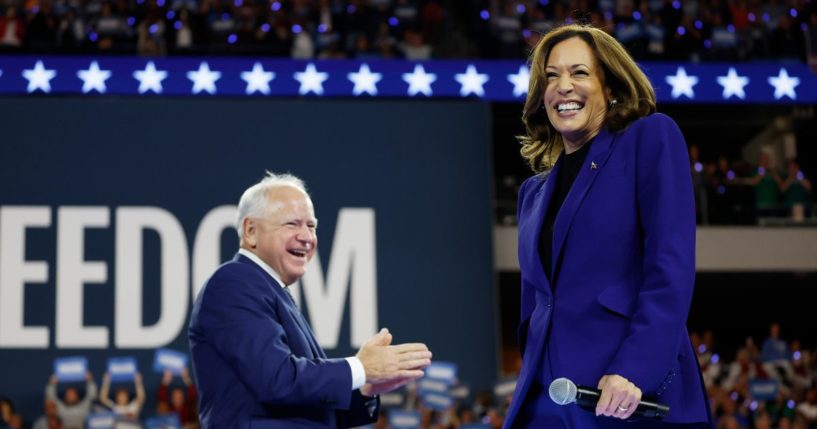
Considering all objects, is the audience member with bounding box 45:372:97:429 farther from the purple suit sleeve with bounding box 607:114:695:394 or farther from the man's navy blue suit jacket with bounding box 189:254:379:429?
the purple suit sleeve with bounding box 607:114:695:394

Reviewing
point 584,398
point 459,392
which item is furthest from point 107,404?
point 584,398

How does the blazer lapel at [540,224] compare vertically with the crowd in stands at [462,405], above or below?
above

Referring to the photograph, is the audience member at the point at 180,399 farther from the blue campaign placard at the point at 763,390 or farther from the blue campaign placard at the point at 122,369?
the blue campaign placard at the point at 763,390

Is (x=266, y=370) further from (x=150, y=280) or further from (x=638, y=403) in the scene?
(x=150, y=280)

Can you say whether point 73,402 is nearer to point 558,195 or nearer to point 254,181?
point 254,181

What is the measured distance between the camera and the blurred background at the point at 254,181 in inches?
423

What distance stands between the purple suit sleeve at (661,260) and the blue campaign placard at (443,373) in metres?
8.61

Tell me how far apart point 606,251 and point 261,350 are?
0.92 meters

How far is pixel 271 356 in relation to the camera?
8.66ft

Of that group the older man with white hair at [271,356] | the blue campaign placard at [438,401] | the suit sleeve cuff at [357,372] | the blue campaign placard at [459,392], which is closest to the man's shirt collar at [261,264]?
the older man with white hair at [271,356]

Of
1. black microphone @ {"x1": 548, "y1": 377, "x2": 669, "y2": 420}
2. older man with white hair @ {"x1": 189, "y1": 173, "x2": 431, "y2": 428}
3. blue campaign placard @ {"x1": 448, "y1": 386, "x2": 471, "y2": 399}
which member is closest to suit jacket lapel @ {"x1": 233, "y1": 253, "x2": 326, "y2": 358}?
older man with white hair @ {"x1": 189, "y1": 173, "x2": 431, "y2": 428}

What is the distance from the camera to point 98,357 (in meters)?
10.7

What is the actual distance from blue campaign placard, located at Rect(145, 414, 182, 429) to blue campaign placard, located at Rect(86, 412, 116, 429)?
0.34 meters

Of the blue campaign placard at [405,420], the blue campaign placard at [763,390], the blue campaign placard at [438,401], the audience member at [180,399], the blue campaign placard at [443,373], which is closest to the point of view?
the blue campaign placard at [405,420]
